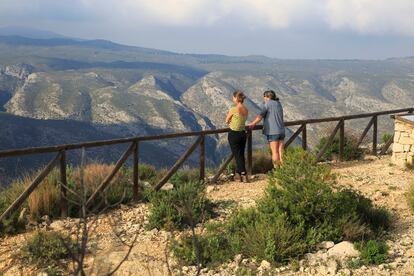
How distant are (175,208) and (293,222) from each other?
5.97 ft

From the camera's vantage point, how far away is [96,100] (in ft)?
470

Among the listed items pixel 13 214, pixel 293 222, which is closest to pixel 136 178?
pixel 13 214

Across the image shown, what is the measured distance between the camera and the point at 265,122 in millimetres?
9148

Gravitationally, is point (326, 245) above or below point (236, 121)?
below

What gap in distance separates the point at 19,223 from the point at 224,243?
2.93 metres

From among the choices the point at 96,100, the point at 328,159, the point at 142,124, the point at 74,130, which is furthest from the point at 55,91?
the point at 328,159

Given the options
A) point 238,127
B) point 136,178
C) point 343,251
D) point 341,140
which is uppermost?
point 238,127

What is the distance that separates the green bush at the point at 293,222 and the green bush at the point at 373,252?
266mm

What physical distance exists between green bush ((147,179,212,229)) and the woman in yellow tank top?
1.89 meters

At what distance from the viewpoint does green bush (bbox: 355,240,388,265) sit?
5371mm

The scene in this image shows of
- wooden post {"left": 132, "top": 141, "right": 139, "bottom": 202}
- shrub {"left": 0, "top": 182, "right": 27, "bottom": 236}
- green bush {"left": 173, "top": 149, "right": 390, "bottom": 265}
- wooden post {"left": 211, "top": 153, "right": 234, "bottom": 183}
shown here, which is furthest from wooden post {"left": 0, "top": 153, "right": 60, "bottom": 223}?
wooden post {"left": 211, "top": 153, "right": 234, "bottom": 183}

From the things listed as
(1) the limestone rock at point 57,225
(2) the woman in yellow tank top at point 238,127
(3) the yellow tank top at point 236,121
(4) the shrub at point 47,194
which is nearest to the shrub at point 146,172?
(4) the shrub at point 47,194

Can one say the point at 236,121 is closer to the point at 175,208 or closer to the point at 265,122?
the point at 265,122

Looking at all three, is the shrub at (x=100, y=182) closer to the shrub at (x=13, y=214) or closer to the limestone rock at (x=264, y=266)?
the shrub at (x=13, y=214)
